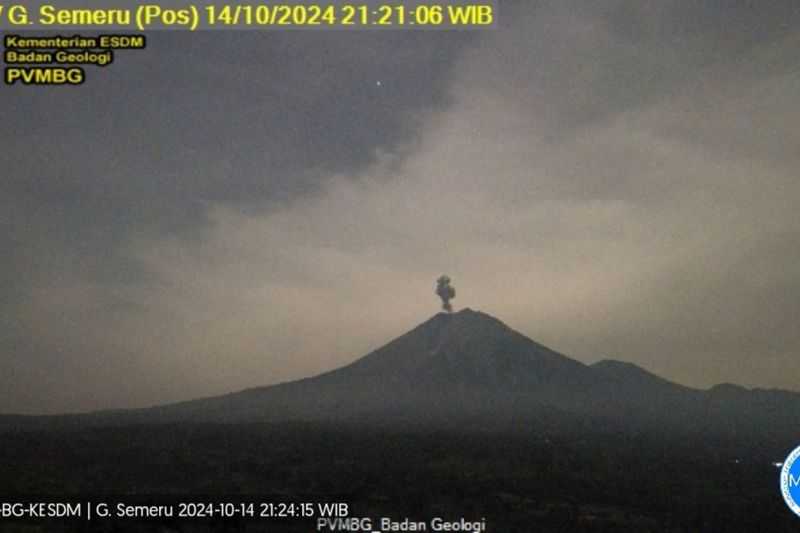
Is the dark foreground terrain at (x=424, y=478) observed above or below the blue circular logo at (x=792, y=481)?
below

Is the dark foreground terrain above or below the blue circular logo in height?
below

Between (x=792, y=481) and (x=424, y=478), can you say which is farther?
(x=424, y=478)

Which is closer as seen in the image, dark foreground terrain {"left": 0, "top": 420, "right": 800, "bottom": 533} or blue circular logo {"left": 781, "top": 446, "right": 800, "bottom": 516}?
blue circular logo {"left": 781, "top": 446, "right": 800, "bottom": 516}

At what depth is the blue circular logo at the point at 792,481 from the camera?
23125 mm

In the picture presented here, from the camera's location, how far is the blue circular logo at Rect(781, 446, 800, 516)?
23.1 m

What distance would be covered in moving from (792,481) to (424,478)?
70755 mm

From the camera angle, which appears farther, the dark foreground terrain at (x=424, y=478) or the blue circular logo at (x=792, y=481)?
the dark foreground terrain at (x=424, y=478)

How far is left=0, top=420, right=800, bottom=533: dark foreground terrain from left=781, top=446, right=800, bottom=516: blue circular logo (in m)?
22.4

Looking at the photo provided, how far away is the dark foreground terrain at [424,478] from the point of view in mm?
68125

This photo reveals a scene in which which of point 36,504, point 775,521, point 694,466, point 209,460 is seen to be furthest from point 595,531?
point 694,466

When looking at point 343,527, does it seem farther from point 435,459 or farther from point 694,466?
point 694,466

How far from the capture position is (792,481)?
2348 cm

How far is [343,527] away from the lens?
24250 millimetres

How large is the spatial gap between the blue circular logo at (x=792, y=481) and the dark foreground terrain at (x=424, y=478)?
2244 centimetres
